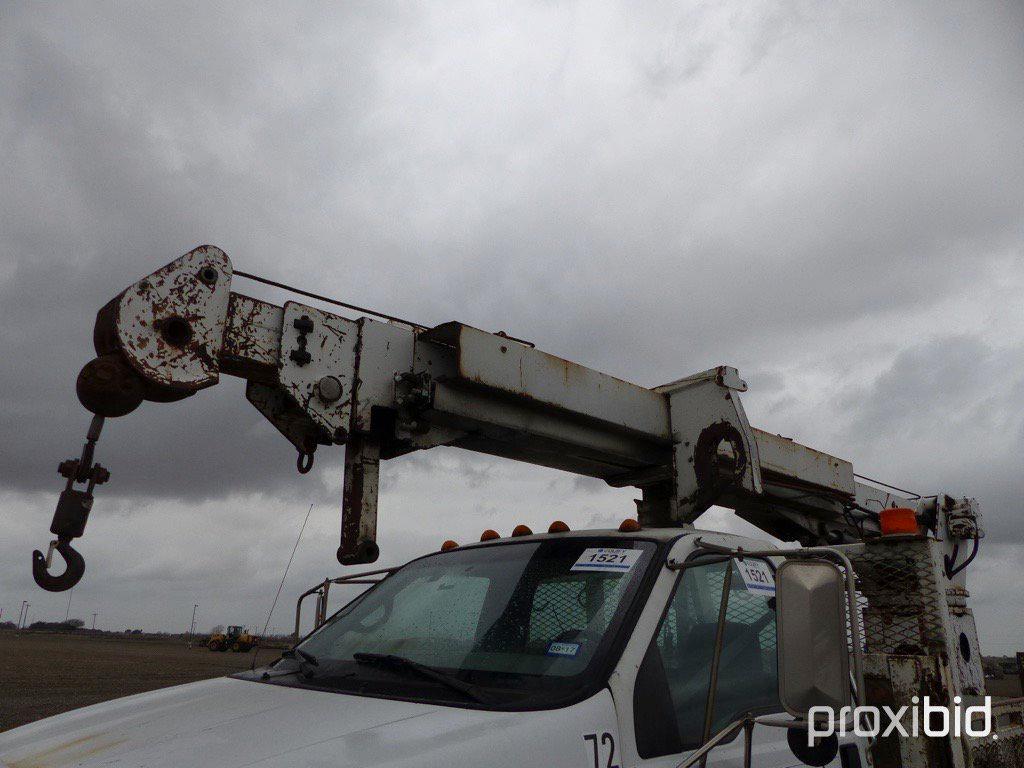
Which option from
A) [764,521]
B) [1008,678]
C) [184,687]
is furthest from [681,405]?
[1008,678]

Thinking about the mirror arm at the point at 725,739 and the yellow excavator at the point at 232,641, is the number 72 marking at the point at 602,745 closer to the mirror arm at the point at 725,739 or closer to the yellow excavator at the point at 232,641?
the mirror arm at the point at 725,739

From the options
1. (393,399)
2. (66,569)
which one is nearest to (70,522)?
(66,569)

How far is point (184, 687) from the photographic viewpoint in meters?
2.72

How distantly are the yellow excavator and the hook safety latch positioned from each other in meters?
42.5

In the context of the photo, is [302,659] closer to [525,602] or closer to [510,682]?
[525,602]

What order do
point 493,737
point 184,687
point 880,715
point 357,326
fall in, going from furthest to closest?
point 357,326, point 880,715, point 184,687, point 493,737

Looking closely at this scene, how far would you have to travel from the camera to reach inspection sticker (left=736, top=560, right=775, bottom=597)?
2640 mm

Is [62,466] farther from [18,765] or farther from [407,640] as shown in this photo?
[407,640]

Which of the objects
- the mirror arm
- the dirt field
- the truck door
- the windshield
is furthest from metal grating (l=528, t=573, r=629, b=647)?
the dirt field

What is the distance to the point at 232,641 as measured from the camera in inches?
1698

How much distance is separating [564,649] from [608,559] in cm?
40

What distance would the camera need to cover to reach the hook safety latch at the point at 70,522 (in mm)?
2699

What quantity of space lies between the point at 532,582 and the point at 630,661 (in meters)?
0.60

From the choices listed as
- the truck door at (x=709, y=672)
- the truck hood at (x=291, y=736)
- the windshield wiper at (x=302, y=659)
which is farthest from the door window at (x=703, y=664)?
the windshield wiper at (x=302, y=659)
